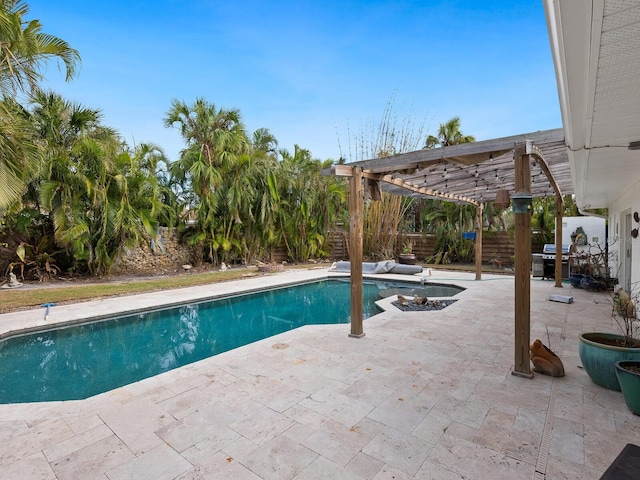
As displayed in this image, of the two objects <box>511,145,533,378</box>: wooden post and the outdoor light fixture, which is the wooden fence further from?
the outdoor light fixture

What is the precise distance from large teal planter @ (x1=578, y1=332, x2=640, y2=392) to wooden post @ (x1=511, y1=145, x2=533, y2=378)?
0.52 meters

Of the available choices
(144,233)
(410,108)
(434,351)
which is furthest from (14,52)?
(410,108)

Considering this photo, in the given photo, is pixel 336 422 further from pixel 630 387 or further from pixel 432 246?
pixel 432 246

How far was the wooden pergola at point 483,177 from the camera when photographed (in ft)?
12.3

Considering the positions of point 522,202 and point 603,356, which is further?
point 522,202

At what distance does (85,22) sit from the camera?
31.9 feet

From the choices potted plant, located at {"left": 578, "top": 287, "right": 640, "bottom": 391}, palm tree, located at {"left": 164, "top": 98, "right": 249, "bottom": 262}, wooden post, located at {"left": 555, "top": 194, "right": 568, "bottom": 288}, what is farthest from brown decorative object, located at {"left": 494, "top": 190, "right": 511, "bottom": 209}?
palm tree, located at {"left": 164, "top": 98, "right": 249, "bottom": 262}

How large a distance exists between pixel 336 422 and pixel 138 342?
4.92 meters

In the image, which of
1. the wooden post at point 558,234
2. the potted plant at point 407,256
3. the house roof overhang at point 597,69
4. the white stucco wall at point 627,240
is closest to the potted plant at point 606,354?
the house roof overhang at point 597,69

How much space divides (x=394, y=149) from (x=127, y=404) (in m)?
14.1

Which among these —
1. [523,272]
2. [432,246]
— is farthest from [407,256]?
[523,272]

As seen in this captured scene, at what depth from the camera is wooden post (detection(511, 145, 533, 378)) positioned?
3730mm

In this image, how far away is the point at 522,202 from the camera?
12.0 feet

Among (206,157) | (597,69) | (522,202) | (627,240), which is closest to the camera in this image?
(597,69)
